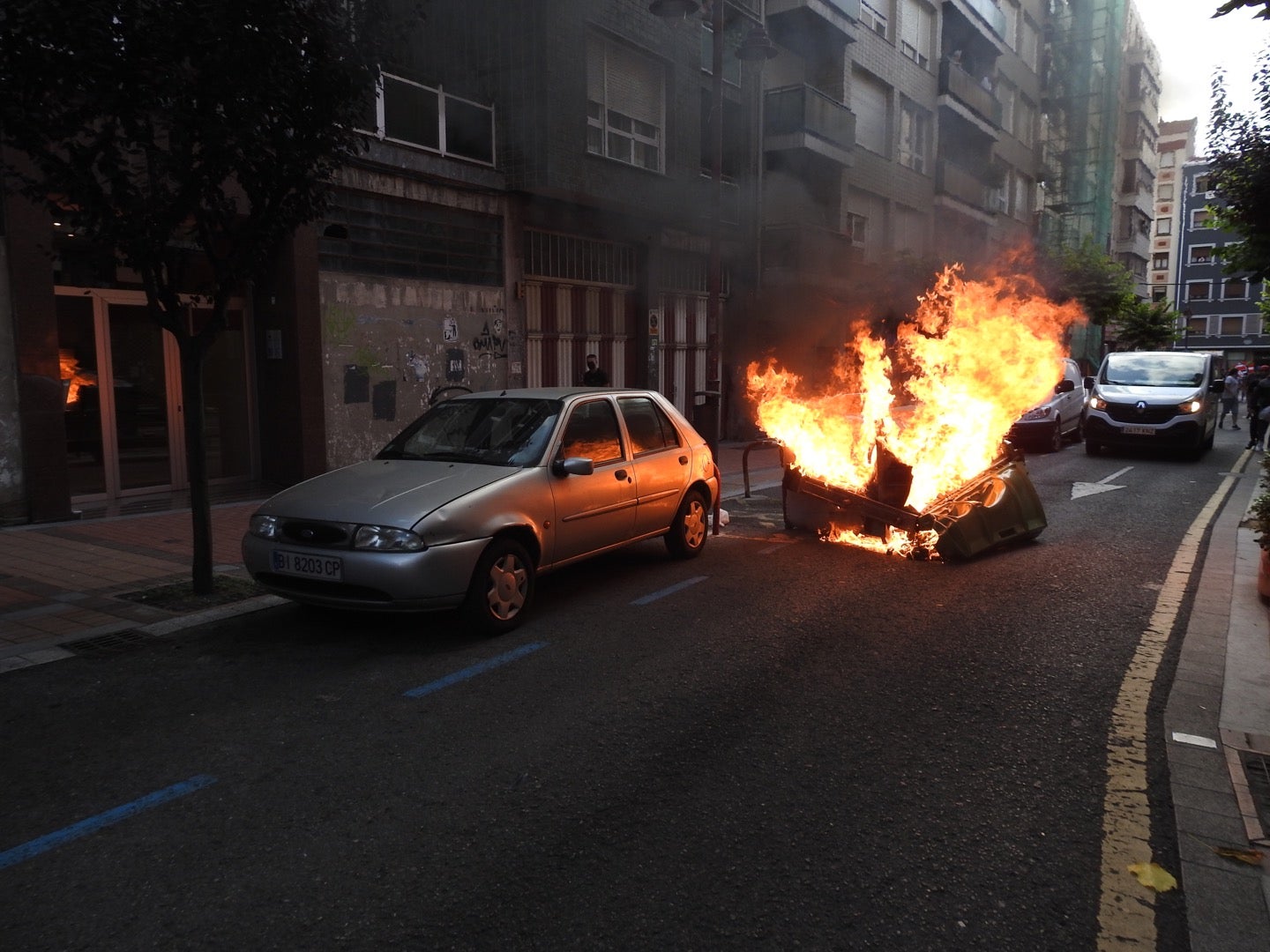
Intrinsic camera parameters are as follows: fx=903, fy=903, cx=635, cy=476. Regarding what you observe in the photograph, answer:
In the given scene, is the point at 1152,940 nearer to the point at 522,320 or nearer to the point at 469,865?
the point at 469,865

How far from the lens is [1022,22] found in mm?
34875

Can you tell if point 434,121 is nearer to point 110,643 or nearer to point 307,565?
point 307,565

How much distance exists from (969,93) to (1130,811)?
30671mm

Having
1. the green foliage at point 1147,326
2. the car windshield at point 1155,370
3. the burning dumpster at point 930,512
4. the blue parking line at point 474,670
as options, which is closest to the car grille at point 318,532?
the blue parking line at point 474,670

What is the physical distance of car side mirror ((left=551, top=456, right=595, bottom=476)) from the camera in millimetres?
6059

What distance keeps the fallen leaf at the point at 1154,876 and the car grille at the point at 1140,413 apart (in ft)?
47.9

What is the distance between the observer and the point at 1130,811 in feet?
11.3

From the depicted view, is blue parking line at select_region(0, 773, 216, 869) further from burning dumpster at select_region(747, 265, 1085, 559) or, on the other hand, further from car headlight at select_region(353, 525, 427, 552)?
burning dumpster at select_region(747, 265, 1085, 559)

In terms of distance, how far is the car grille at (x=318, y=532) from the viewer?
5277 millimetres

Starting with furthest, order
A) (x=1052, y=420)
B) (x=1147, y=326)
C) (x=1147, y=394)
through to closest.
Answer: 1. (x=1147, y=326)
2. (x=1052, y=420)
3. (x=1147, y=394)

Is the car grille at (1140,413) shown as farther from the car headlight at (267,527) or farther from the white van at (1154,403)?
the car headlight at (267,527)

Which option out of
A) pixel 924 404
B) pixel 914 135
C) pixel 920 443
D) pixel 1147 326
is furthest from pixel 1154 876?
pixel 1147 326

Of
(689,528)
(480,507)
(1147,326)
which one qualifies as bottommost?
(689,528)

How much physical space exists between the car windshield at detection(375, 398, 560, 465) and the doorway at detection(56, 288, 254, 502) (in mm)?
5128
